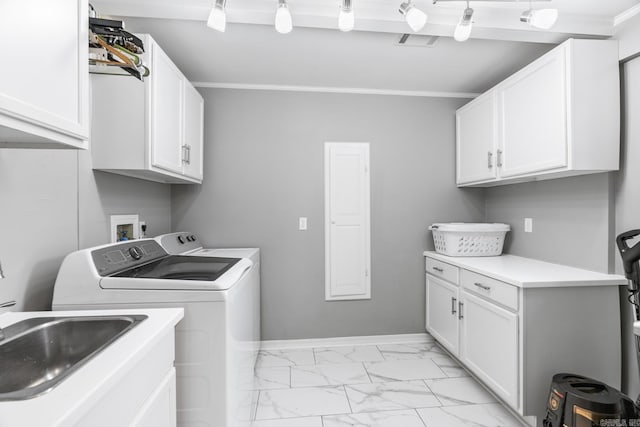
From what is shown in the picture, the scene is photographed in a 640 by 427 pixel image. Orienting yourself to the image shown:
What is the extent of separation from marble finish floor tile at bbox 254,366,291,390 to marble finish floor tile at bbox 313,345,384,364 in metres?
0.32

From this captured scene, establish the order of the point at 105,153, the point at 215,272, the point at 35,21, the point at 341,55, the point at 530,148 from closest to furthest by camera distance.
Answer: the point at 35,21, the point at 215,272, the point at 105,153, the point at 530,148, the point at 341,55

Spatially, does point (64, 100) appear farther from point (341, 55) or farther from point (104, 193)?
point (341, 55)

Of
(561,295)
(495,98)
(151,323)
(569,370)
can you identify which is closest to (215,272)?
(151,323)

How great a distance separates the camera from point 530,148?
79.4 inches

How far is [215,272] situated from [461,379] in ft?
6.56

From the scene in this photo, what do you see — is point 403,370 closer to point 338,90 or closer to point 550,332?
point 550,332

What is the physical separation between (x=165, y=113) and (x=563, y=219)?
272cm

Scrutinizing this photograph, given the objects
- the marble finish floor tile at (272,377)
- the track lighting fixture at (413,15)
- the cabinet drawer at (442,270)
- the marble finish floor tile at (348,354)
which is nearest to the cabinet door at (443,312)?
the cabinet drawer at (442,270)

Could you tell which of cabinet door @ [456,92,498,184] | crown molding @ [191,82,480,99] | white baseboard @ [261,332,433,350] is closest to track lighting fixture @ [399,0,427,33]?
cabinet door @ [456,92,498,184]

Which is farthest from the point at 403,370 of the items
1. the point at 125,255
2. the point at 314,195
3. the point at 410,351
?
the point at 125,255

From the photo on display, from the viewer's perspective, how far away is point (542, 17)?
154 cm

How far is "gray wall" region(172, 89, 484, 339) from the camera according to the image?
2.75 metres

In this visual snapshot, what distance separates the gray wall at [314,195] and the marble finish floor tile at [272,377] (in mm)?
393

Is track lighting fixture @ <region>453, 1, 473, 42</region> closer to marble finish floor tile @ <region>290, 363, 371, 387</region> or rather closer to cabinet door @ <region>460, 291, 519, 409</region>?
cabinet door @ <region>460, 291, 519, 409</region>
